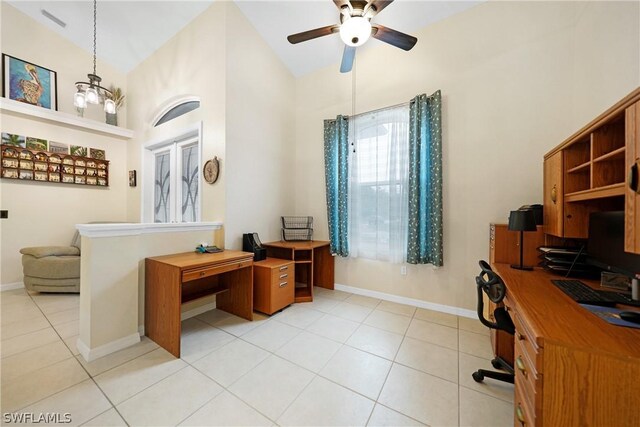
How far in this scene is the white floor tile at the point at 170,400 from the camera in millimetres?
1300

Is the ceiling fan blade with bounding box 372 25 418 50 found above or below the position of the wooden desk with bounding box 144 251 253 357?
above

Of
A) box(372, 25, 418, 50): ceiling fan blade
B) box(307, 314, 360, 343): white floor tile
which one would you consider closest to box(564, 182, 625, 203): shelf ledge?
box(372, 25, 418, 50): ceiling fan blade

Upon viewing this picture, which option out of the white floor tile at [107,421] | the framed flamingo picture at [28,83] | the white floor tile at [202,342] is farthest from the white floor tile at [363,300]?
the framed flamingo picture at [28,83]

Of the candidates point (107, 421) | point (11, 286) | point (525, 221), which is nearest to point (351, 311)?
point (525, 221)

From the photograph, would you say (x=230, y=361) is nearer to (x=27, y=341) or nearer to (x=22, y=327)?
(x=27, y=341)

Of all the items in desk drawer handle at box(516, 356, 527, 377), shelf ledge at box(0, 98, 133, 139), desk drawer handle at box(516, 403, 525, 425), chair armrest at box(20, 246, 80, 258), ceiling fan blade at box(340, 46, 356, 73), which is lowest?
desk drawer handle at box(516, 403, 525, 425)

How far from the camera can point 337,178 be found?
10.8 feet

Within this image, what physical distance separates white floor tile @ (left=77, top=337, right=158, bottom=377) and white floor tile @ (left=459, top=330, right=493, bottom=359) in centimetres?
283

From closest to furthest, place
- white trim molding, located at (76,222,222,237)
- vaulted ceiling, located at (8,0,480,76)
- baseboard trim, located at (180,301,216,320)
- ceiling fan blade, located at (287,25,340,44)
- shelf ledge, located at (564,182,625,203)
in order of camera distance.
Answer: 1. shelf ledge, located at (564,182,625,203)
2. white trim molding, located at (76,222,222,237)
3. ceiling fan blade, located at (287,25,340,44)
4. baseboard trim, located at (180,301,216,320)
5. vaulted ceiling, located at (8,0,480,76)

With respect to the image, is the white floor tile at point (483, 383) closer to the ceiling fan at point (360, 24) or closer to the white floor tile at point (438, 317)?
the white floor tile at point (438, 317)

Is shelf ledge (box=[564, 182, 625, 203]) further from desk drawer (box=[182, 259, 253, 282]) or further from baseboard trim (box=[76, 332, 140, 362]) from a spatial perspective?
baseboard trim (box=[76, 332, 140, 362])

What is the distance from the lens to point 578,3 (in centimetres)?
205

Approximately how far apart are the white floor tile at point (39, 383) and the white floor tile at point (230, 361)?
822 millimetres

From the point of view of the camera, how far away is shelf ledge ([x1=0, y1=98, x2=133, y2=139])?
320 cm
